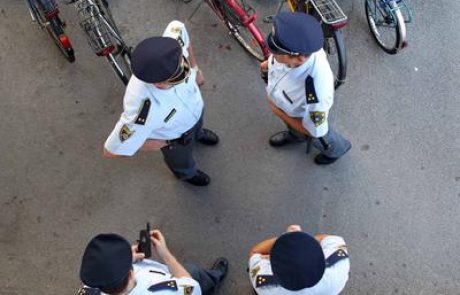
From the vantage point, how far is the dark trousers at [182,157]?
337cm

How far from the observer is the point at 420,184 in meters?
3.83

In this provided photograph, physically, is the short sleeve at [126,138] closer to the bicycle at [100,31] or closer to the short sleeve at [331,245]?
the bicycle at [100,31]

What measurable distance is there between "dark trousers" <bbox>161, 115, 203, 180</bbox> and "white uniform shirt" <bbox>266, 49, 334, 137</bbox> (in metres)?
0.66

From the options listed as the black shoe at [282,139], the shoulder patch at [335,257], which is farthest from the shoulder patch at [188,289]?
the black shoe at [282,139]

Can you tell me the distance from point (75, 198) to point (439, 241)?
291cm

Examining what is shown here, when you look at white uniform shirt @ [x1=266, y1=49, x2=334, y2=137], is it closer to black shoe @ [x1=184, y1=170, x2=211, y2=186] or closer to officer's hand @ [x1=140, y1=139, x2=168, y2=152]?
officer's hand @ [x1=140, y1=139, x2=168, y2=152]

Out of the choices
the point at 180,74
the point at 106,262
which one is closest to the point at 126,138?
the point at 180,74

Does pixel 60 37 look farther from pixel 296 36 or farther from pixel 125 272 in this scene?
pixel 125 272

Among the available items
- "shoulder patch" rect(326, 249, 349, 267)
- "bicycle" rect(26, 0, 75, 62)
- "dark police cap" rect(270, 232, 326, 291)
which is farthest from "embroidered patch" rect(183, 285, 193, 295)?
"bicycle" rect(26, 0, 75, 62)

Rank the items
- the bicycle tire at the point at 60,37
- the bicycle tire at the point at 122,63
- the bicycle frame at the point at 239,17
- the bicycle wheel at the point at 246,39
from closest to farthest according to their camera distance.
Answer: the bicycle tire at the point at 122,63, the bicycle frame at the point at 239,17, the bicycle tire at the point at 60,37, the bicycle wheel at the point at 246,39

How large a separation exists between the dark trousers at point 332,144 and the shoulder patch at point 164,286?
1.59m

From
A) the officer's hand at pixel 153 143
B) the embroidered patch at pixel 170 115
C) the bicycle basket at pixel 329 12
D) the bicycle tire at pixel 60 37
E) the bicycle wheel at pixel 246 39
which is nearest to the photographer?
the embroidered patch at pixel 170 115

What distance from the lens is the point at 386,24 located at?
13.8 ft

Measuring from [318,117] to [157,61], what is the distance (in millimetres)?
1078
